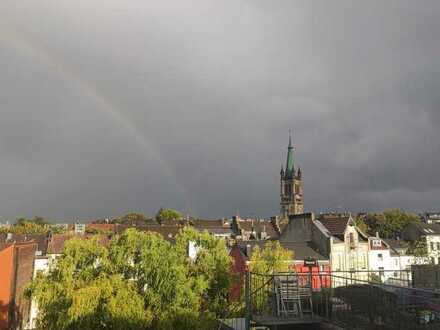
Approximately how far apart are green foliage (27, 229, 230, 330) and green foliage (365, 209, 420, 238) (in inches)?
4050

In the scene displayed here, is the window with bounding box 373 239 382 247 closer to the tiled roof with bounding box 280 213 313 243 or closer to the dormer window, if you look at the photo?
the dormer window

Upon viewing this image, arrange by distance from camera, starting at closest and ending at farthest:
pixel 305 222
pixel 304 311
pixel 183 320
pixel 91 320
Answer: pixel 304 311, pixel 91 320, pixel 183 320, pixel 305 222

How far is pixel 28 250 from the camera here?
1802 inches

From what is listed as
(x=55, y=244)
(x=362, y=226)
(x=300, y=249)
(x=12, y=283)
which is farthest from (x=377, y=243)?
(x=362, y=226)

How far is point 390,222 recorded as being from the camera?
127 m

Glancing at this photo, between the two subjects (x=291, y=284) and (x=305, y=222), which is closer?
(x=291, y=284)

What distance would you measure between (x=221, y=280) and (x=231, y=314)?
359 cm

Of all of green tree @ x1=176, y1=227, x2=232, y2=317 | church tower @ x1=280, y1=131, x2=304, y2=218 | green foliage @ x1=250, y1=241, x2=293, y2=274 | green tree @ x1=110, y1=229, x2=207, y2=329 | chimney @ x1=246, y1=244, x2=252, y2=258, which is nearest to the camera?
green tree @ x1=110, y1=229, x2=207, y2=329

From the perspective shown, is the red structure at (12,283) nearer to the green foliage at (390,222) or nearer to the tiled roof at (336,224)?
the tiled roof at (336,224)

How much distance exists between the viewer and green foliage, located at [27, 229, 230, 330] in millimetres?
26547

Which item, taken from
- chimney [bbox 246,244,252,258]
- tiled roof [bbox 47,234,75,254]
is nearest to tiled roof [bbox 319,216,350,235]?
chimney [bbox 246,244,252,258]

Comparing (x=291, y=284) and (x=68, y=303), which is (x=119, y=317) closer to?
(x=68, y=303)

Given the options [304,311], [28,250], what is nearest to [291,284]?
[304,311]

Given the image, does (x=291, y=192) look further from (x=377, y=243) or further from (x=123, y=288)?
(x=123, y=288)
